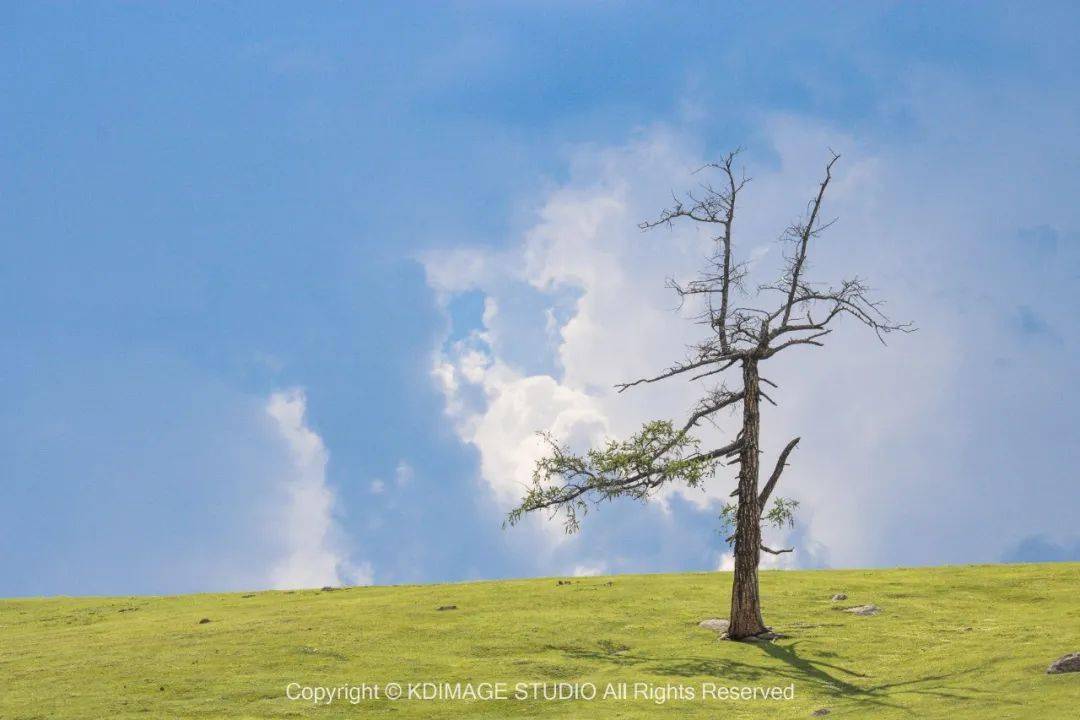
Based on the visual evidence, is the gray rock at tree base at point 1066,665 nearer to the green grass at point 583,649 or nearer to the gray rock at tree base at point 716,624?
the green grass at point 583,649

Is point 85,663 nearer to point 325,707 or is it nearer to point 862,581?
point 325,707

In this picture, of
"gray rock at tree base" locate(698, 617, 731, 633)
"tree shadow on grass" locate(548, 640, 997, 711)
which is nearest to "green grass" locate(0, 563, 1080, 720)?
"tree shadow on grass" locate(548, 640, 997, 711)

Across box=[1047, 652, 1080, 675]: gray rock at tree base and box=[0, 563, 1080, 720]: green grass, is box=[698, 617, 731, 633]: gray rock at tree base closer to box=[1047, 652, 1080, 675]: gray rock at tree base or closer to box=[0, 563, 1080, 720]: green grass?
box=[0, 563, 1080, 720]: green grass

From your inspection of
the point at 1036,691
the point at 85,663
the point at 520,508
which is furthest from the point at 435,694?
the point at 1036,691

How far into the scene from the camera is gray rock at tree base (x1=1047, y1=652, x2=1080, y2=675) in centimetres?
2925

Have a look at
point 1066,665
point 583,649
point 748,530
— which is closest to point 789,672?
point 748,530

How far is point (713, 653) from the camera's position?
3691cm

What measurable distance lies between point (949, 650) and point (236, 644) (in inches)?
1038

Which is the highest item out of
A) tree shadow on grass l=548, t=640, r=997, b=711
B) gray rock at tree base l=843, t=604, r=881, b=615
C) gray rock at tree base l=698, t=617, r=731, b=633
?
gray rock at tree base l=843, t=604, r=881, b=615

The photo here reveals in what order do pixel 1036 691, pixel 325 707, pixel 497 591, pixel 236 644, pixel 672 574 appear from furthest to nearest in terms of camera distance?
pixel 672 574 < pixel 497 591 < pixel 236 644 < pixel 325 707 < pixel 1036 691

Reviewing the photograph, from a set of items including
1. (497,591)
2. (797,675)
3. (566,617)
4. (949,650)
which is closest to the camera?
(797,675)

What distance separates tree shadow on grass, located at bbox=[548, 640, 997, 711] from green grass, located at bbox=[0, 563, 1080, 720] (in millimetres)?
98

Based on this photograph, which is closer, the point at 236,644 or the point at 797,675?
the point at 797,675

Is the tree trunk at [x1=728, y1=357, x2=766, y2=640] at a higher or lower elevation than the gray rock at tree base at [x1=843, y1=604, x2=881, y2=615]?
higher
